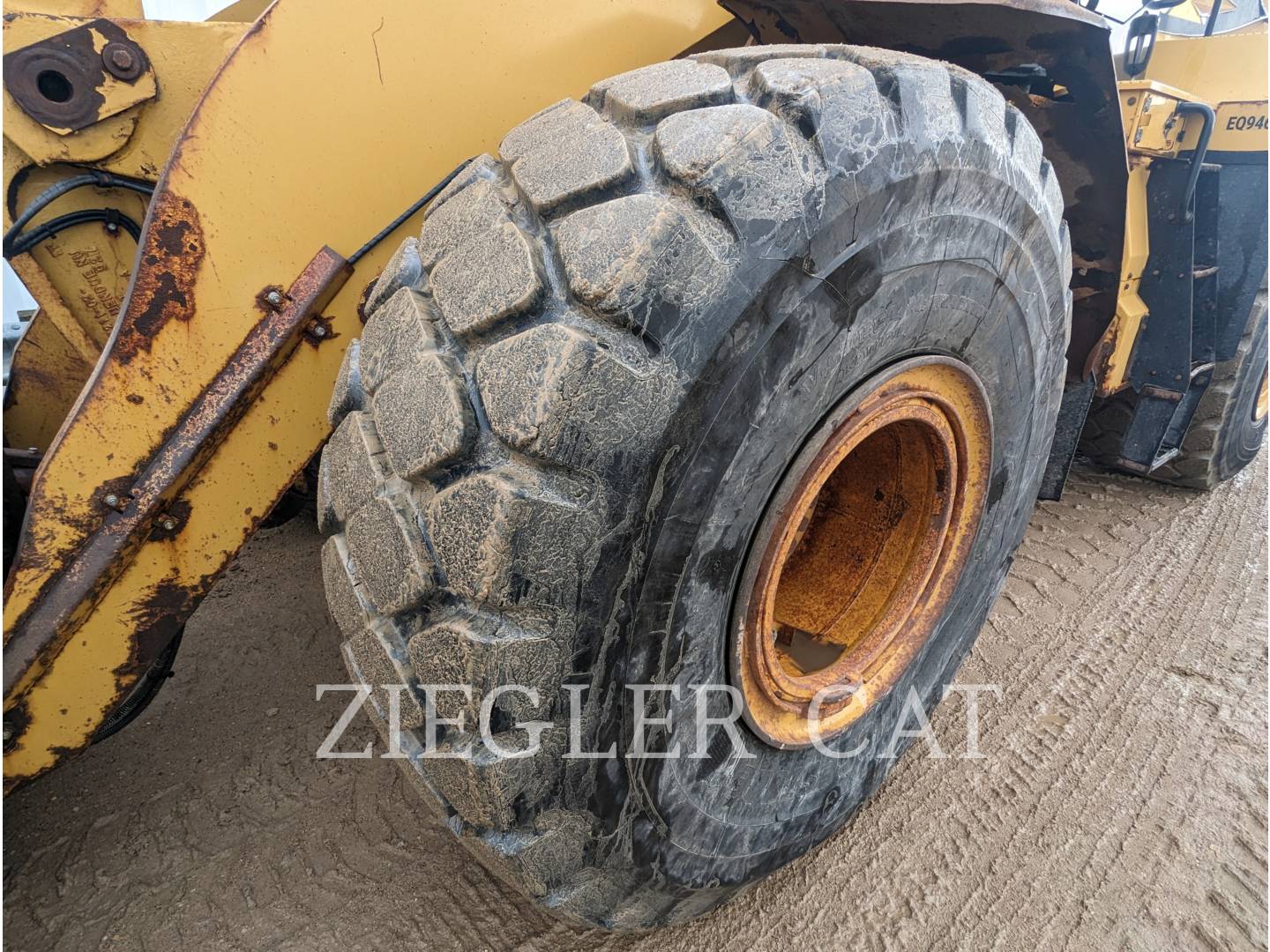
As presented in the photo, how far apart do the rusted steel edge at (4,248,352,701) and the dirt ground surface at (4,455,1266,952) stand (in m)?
0.71

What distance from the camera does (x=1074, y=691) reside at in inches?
88.8

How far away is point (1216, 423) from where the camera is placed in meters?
3.14

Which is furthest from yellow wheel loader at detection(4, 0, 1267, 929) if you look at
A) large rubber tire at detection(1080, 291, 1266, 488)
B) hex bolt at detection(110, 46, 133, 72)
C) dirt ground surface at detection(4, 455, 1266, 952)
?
large rubber tire at detection(1080, 291, 1266, 488)

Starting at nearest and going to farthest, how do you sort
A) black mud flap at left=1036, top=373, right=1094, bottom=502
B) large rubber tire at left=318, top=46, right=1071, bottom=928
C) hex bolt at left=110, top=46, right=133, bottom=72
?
1. large rubber tire at left=318, top=46, right=1071, bottom=928
2. hex bolt at left=110, top=46, right=133, bottom=72
3. black mud flap at left=1036, top=373, right=1094, bottom=502

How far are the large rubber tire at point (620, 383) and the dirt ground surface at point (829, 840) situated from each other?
2.03 ft

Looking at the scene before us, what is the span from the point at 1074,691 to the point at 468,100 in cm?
229

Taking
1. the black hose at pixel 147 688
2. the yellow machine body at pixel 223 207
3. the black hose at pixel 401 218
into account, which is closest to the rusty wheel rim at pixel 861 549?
the yellow machine body at pixel 223 207

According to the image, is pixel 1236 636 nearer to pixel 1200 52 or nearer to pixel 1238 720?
pixel 1238 720

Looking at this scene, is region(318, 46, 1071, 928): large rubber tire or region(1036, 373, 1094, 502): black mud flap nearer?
region(318, 46, 1071, 928): large rubber tire

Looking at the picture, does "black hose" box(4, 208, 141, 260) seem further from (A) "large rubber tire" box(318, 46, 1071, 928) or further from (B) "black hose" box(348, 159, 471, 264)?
A: (A) "large rubber tire" box(318, 46, 1071, 928)

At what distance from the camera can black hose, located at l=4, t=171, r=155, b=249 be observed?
4.62ft

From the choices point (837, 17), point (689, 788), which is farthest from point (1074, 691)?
point (837, 17)

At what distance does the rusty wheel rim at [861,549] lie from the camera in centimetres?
123

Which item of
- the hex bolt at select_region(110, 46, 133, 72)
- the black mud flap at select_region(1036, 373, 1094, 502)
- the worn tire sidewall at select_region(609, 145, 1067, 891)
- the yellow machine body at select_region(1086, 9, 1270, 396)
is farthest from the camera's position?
the black mud flap at select_region(1036, 373, 1094, 502)
